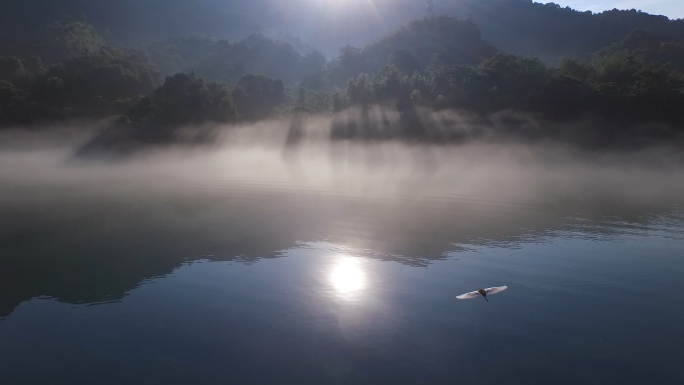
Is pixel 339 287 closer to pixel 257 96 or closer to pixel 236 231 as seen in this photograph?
pixel 236 231

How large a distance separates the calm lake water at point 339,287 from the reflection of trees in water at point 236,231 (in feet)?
0.19

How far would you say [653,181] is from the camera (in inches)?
883

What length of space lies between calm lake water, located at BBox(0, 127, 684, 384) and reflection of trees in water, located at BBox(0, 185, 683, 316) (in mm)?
59

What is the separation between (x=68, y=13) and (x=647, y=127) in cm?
6420

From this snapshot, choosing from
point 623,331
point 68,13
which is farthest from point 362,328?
point 68,13

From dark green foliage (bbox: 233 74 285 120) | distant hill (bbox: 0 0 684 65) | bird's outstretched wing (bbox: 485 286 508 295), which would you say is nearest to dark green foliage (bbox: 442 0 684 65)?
distant hill (bbox: 0 0 684 65)

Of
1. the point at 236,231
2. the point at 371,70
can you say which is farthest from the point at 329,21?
the point at 236,231

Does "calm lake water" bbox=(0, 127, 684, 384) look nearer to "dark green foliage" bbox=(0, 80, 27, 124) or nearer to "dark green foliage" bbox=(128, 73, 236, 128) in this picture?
"dark green foliage" bbox=(128, 73, 236, 128)

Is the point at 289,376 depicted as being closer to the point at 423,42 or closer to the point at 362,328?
the point at 362,328

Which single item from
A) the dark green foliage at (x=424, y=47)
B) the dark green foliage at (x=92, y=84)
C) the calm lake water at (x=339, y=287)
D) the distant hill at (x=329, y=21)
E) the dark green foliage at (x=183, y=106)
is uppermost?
the distant hill at (x=329, y=21)

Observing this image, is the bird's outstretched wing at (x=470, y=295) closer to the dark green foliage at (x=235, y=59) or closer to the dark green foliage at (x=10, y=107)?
the dark green foliage at (x=10, y=107)

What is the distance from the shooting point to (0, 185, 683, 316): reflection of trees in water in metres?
8.76

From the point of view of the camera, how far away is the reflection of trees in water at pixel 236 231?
8.76 meters

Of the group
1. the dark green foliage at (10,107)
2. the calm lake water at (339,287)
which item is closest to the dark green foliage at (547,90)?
the calm lake water at (339,287)
